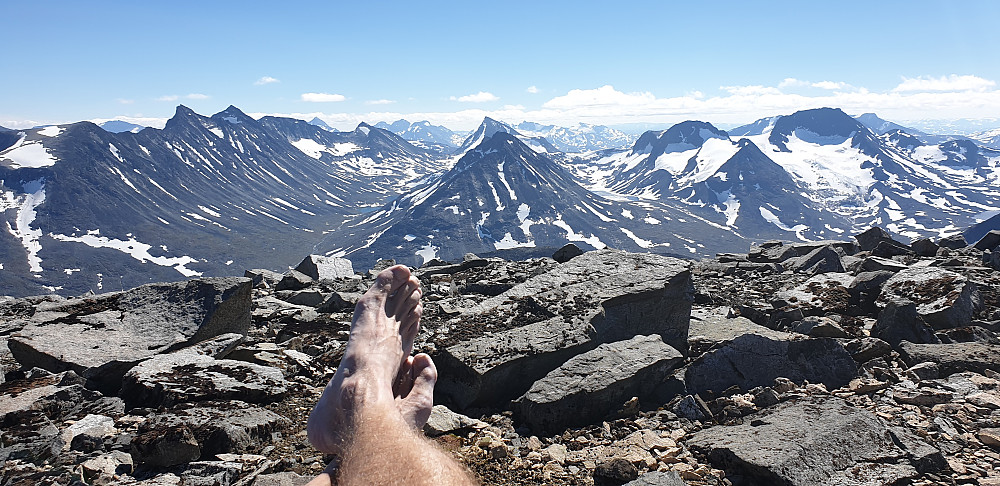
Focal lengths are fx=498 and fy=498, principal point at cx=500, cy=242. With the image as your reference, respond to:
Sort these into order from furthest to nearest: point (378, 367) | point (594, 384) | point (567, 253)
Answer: point (567, 253), point (594, 384), point (378, 367)

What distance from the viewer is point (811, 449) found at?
18.3ft

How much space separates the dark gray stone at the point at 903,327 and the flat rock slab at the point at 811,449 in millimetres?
4385

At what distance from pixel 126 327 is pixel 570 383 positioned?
7772mm

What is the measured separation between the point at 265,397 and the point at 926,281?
1374 cm

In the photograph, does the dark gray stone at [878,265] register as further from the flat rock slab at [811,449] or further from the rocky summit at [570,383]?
the flat rock slab at [811,449]

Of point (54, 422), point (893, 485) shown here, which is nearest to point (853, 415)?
point (893, 485)

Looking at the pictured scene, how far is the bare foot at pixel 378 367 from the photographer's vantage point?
4707 mm

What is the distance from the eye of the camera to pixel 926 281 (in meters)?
11.3

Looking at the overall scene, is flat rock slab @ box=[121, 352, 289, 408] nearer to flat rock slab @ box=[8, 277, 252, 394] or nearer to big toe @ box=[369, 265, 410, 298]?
flat rock slab @ box=[8, 277, 252, 394]

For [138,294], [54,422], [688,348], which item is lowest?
[688,348]

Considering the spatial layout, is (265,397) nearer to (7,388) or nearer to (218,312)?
(218,312)

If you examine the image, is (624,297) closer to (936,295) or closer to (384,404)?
(384,404)

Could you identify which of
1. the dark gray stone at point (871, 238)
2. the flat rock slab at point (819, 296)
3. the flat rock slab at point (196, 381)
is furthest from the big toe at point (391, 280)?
the dark gray stone at point (871, 238)

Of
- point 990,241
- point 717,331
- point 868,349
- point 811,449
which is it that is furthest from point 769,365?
point 990,241
